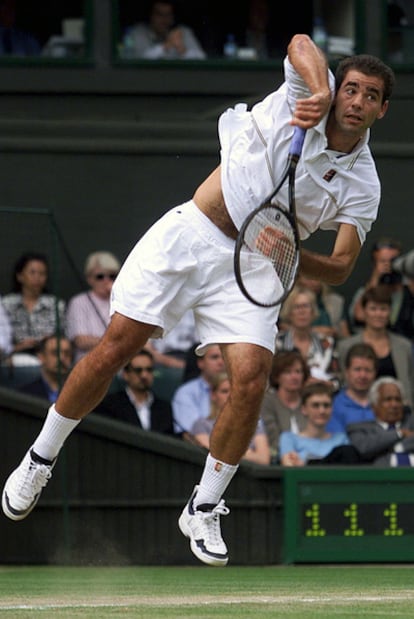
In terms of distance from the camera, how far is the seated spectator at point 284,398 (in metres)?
12.0

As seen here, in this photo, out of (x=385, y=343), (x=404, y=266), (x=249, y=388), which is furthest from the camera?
(x=404, y=266)

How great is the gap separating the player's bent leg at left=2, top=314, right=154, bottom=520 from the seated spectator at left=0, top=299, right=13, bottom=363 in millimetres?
3980

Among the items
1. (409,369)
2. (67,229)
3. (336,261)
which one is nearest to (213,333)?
(336,261)

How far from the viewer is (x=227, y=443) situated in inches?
302

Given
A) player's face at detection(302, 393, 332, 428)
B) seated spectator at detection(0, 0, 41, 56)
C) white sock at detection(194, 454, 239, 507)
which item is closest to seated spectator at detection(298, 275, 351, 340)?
player's face at detection(302, 393, 332, 428)

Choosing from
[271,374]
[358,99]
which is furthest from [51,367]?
[358,99]

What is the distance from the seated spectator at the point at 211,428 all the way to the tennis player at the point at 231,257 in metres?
4.16

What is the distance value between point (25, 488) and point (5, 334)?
4.19 m

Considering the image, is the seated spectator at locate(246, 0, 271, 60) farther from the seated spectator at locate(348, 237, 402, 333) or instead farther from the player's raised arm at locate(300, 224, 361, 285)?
the player's raised arm at locate(300, 224, 361, 285)

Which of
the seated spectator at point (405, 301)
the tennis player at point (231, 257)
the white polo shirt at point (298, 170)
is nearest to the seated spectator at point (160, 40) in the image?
the seated spectator at point (405, 301)

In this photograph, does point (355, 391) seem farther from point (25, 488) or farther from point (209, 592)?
point (25, 488)

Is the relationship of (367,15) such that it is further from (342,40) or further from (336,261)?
(336,261)

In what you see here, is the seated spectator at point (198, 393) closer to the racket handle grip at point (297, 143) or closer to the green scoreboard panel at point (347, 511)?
the green scoreboard panel at point (347, 511)

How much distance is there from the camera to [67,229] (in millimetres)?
15258
